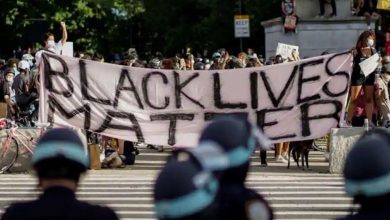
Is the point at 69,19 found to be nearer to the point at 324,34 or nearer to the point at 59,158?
the point at 324,34

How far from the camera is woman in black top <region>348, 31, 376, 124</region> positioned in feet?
56.4

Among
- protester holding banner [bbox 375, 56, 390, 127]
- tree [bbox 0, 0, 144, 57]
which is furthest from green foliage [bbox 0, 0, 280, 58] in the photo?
protester holding banner [bbox 375, 56, 390, 127]

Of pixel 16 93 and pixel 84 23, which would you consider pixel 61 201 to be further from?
pixel 84 23

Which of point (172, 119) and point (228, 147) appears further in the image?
point (172, 119)

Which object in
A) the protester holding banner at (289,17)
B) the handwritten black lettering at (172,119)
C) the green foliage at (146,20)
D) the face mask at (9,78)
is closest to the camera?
the handwritten black lettering at (172,119)

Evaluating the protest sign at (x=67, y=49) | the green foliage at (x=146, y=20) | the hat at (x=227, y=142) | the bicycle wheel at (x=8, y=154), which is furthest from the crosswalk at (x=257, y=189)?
the green foliage at (x=146, y=20)

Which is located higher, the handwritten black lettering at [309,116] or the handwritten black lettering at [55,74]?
the handwritten black lettering at [55,74]

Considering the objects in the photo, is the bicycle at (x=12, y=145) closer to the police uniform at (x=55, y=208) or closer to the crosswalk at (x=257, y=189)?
the crosswalk at (x=257, y=189)

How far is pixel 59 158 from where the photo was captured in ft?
15.1

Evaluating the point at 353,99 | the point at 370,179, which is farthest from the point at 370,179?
the point at 353,99

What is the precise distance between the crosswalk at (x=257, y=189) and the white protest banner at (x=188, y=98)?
0.67 meters

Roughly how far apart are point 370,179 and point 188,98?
42.0 ft

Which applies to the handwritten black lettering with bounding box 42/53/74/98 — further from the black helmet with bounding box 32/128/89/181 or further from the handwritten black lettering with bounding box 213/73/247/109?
the black helmet with bounding box 32/128/89/181

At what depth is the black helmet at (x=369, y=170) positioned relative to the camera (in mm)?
4242
